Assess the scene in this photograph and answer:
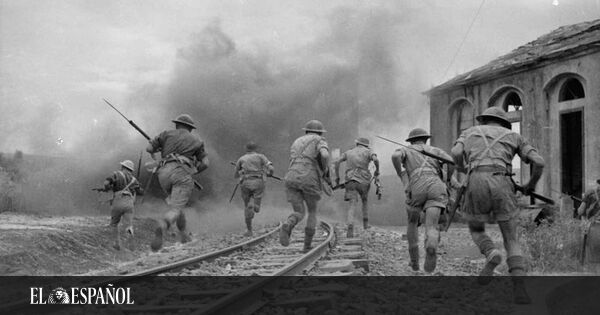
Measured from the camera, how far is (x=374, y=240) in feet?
38.8

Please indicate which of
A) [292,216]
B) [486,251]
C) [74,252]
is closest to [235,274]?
[292,216]

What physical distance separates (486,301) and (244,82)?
68.3ft

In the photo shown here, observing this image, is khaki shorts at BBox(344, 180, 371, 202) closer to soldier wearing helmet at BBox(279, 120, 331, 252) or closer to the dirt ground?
the dirt ground

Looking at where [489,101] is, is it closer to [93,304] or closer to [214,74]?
[214,74]

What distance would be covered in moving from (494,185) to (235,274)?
3088 millimetres

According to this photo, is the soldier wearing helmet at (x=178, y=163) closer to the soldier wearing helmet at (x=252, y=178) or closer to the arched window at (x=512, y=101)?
the soldier wearing helmet at (x=252, y=178)

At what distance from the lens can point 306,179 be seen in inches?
352

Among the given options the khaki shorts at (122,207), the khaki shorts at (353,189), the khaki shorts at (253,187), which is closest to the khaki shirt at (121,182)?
the khaki shorts at (122,207)

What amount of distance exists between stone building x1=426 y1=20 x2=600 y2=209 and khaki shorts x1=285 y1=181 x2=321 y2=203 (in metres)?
8.74

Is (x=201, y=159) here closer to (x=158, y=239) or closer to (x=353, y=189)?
(x=158, y=239)

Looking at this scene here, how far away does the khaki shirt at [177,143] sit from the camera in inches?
348

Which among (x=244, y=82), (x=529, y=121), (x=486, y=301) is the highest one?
(x=244, y=82)

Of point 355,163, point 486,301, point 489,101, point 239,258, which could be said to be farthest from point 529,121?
point 486,301

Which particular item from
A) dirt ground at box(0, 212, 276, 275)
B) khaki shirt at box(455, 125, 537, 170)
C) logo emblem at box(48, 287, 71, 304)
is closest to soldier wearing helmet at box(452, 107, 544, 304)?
khaki shirt at box(455, 125, 537, 170)
